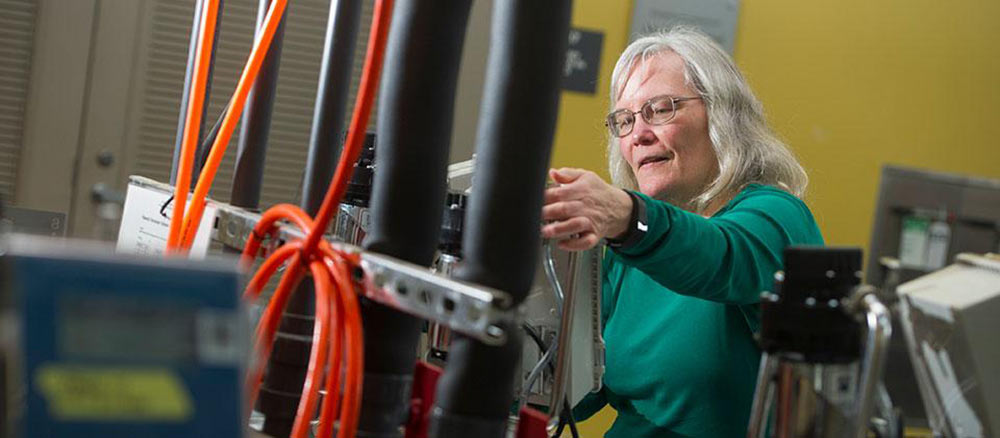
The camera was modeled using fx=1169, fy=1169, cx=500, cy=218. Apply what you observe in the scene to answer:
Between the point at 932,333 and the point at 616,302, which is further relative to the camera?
the point at 616,302

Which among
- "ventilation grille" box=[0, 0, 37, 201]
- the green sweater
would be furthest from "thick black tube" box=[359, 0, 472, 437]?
"ventilation grille" box=[0, 0, 37, 201]

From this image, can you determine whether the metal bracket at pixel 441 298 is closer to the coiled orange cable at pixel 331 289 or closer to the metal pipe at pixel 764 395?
the coiled orange cable at pixel 331 289

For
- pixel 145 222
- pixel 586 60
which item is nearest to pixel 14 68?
pixel 586 60

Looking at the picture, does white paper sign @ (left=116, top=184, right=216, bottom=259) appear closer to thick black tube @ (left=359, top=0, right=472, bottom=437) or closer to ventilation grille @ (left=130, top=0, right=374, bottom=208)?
thick black tube @ (left=359, top=0, right=472, bottom=437)

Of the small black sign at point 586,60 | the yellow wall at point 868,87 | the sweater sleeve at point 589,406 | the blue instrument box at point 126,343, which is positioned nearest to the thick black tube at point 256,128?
the blue instrument box at point 126,343

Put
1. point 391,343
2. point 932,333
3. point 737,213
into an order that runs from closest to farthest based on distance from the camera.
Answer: point 391,343 → point 932,333 → point 737,213

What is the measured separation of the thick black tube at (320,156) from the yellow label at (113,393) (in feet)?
1.42

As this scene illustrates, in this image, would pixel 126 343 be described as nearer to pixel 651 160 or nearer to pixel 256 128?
pixel 256 128

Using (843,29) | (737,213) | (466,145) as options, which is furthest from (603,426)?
(737,213)

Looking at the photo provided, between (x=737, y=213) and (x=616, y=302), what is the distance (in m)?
0.38

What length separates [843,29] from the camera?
3967 mm

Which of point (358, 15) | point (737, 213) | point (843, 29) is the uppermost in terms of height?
point (843, 29)

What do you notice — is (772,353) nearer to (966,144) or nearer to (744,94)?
(744,94)

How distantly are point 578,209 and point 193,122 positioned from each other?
344 mm
